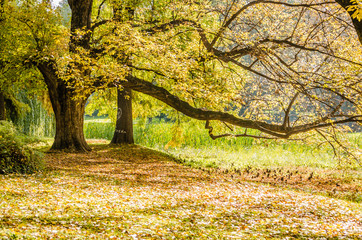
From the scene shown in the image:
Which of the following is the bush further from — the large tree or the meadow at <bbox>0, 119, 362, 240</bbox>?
the large tree

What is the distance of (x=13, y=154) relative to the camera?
26.4 ft

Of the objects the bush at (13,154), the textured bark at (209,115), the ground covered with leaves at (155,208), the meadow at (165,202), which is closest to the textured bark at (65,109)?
the meadow at (165,202)

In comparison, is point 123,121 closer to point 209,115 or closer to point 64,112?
point 64,112

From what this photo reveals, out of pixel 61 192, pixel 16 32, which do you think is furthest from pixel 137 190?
pixel 16 32

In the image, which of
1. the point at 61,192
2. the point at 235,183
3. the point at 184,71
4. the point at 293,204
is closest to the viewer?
the point at 61,192

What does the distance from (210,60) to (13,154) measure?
7.25 meters

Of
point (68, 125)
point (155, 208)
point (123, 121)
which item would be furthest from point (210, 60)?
point (155, 208)

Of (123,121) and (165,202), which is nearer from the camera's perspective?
(165,202)

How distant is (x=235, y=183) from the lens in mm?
9969

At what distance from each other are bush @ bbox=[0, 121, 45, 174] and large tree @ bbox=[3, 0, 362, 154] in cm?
226

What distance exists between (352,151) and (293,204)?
3.87 meters

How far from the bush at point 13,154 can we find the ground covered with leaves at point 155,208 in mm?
445

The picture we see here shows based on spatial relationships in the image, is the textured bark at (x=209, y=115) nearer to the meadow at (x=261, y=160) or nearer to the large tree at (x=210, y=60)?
the large tree at (x=210, y=60)

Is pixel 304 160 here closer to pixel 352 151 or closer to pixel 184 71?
pixel 352 151
